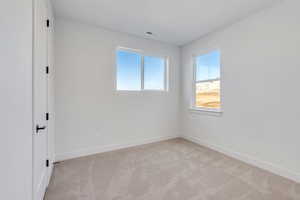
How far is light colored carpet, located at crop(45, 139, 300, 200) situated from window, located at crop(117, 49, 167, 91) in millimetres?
1619

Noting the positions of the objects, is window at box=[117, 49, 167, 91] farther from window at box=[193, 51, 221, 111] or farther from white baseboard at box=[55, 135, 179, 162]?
white baseboard at box=[55, 135, 179, 162]

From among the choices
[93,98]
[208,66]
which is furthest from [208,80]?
[93,98]

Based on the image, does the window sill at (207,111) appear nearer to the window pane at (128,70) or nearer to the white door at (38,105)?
the window pane at (128,70)

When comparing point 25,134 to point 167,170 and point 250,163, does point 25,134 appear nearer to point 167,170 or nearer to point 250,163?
point 167,170

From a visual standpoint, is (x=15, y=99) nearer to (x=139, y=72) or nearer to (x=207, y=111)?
(x=139, y=72)

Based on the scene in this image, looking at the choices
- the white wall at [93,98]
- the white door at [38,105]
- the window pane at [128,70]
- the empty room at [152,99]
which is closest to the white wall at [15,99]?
the empty room at [152,99]

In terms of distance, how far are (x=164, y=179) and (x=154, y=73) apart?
259 cm

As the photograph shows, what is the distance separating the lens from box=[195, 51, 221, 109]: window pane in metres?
3.30

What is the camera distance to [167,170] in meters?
2.38

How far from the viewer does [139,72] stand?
144 inches

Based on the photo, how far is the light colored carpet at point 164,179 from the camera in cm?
178

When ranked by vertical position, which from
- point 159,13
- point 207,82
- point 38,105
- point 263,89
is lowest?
point 38,105

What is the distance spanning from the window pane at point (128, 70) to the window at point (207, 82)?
5.03ft

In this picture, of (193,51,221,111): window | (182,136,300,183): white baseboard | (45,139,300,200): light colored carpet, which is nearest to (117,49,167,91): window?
(193,51,221,111): window
